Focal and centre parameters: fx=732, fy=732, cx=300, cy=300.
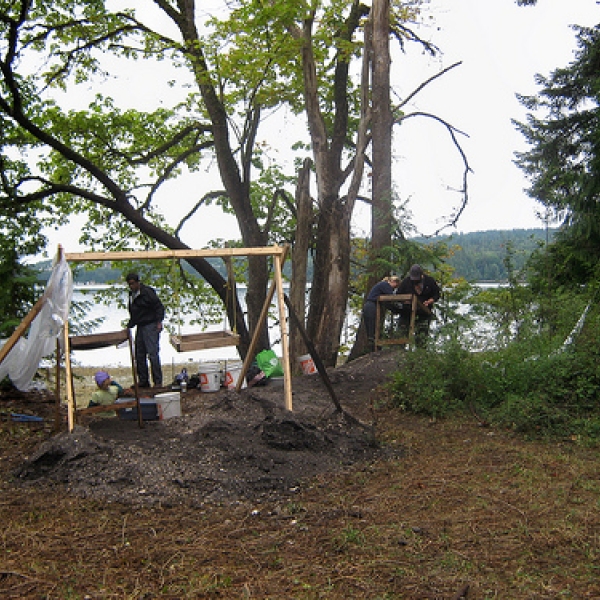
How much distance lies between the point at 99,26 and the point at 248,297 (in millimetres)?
6741

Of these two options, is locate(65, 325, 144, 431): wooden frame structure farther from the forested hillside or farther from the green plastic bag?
the forested hillside

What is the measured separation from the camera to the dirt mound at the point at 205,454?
624cm

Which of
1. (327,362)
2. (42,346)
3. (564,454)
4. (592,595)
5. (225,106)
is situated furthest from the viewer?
(225,106)

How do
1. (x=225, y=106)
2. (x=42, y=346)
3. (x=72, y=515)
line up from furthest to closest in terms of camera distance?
(x=225, y=106)
(x=42, y=346)
(x=72, y=515)

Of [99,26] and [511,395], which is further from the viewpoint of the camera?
[99,26]

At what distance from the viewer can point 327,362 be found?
44.2 feet

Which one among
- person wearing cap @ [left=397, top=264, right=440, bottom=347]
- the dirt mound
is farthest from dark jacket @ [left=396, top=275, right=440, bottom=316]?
the dirt mound

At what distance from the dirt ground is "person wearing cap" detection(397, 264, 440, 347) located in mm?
3115

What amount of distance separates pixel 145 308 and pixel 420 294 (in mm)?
4359

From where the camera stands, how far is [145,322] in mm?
11516

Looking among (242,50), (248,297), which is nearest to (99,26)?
(242,50)

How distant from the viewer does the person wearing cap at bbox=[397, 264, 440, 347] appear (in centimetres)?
1145

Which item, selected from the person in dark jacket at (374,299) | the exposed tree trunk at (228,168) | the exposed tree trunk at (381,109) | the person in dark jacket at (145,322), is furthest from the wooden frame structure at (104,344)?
the exposed tree trunk at (228,168)

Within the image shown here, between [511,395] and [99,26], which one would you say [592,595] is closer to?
[511,395]
